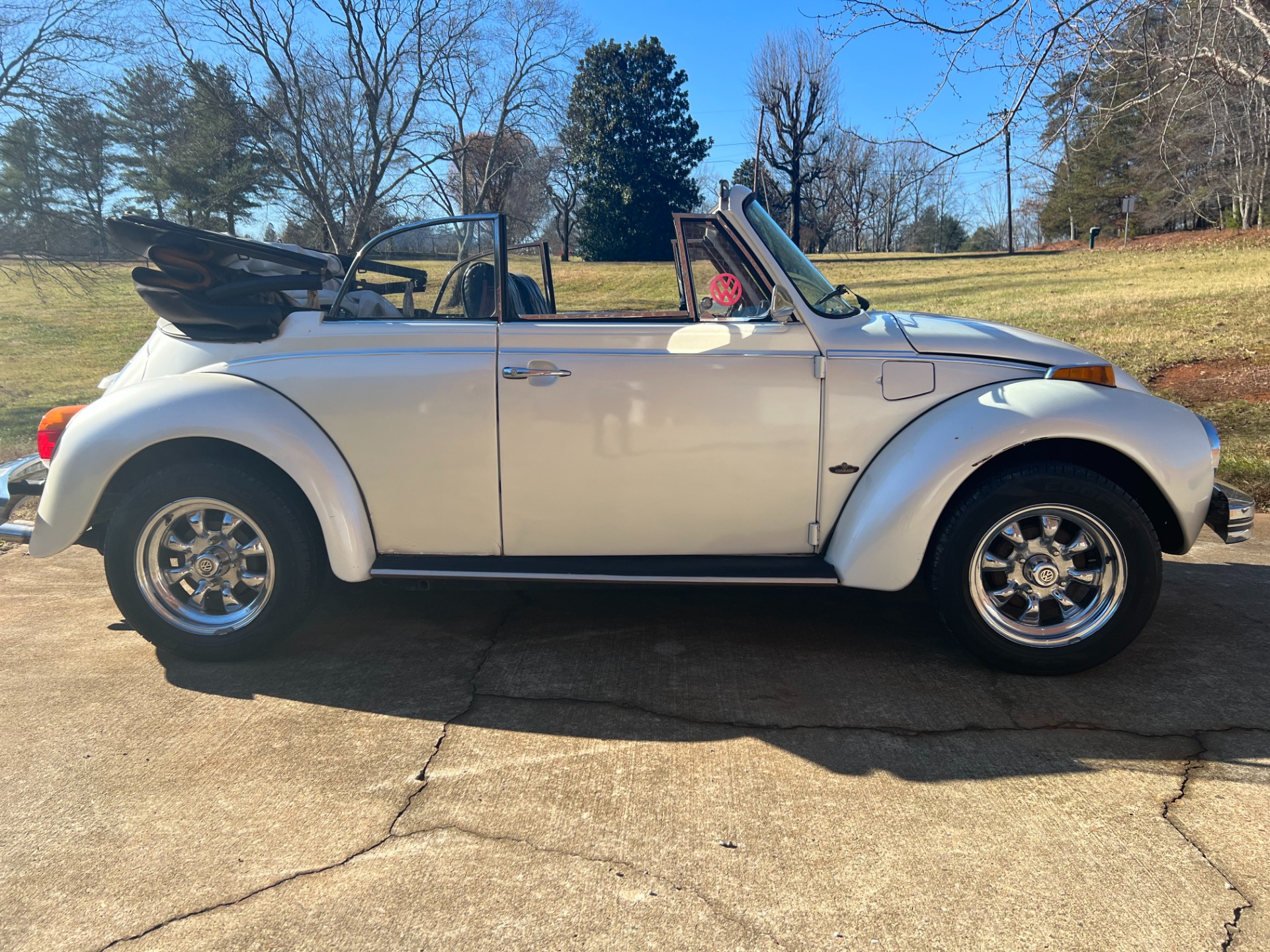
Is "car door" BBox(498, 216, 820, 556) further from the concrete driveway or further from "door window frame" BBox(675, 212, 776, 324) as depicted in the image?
the concrete driveway

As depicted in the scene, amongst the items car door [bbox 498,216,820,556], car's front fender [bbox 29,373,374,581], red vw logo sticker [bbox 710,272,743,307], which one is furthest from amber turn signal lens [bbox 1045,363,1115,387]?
car's front fender [bbox 29,373,374,581]

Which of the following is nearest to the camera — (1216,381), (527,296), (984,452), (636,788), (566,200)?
(636,788)

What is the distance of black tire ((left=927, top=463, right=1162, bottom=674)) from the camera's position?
3.38 meters

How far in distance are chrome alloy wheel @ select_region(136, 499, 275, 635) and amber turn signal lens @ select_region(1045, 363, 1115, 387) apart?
11.2 ft

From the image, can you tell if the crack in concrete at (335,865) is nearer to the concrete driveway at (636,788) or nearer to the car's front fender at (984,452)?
the concrete driveway at (636,788)

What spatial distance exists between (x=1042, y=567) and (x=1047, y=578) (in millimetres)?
52

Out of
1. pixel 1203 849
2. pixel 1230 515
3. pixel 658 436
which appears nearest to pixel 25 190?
pixel 658 436

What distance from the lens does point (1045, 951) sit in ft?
6.77

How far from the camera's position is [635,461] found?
359 centimetres

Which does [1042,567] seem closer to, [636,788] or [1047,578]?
[1047,578]

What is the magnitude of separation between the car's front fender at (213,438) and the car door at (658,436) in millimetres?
680

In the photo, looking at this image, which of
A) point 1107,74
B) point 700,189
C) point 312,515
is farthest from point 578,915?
point 700,189

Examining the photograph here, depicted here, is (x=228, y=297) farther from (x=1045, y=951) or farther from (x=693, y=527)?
(x=1045, y=951)

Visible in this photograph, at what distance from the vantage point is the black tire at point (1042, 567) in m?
3.38
